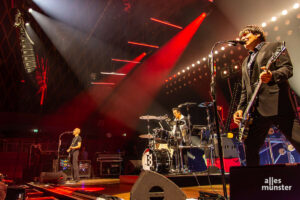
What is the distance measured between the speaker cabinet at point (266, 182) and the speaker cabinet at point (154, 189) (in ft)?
1.70

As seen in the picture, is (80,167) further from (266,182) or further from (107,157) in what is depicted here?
(266,182)

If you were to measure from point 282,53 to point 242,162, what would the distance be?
15.2ft

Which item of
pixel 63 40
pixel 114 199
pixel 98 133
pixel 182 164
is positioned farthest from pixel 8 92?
pixel 114 199

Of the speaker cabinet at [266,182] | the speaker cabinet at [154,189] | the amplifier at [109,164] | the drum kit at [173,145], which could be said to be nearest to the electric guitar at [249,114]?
the speaker cabinet at [266,182]

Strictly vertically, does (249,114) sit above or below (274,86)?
below

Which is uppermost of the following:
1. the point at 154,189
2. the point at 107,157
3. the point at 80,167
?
the point at 154,189

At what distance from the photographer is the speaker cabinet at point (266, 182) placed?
1.28 meters

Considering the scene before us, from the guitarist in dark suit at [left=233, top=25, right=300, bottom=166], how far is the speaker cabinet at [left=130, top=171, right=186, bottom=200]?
29.7 inches

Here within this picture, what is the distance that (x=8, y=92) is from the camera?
1254 cm

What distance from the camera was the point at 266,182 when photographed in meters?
1.35

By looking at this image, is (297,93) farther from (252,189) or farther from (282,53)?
(252,189)

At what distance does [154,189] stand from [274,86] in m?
1.33

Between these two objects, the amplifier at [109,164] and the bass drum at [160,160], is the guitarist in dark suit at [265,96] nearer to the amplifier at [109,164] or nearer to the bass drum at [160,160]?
the bass drum at [160,160]

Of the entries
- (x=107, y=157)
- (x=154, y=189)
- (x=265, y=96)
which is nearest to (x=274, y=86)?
(x=265, y=96)
